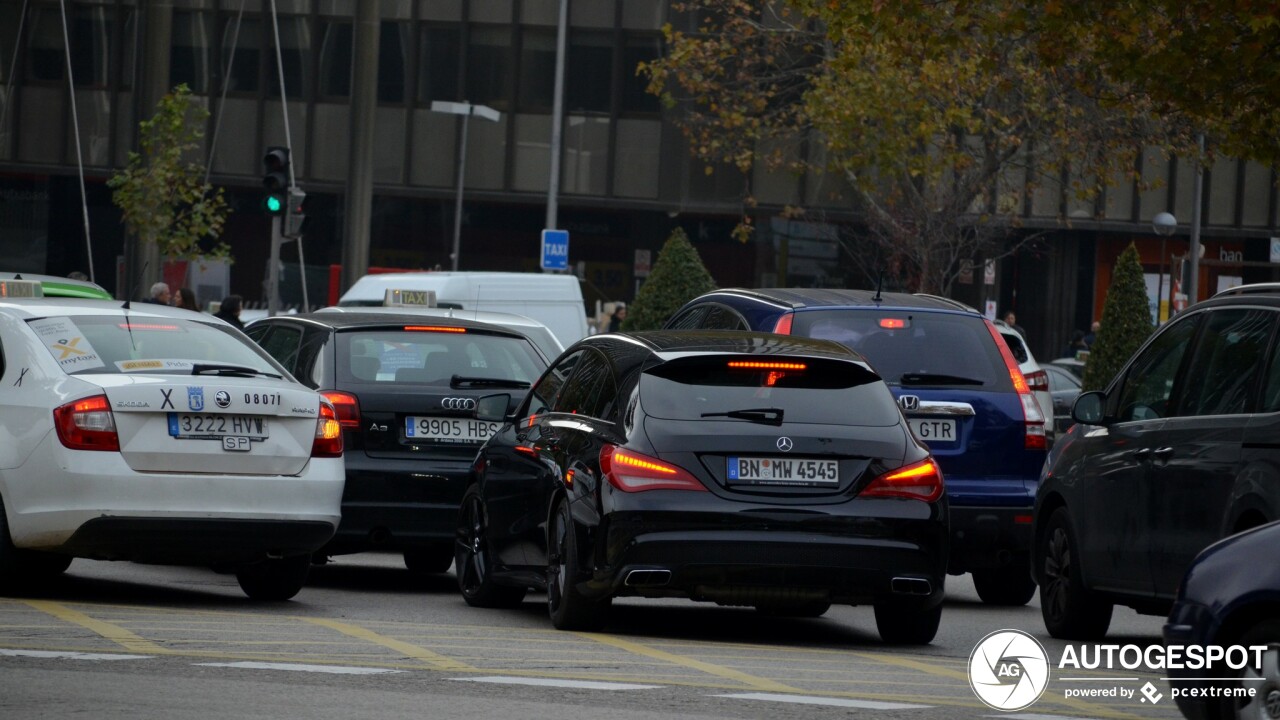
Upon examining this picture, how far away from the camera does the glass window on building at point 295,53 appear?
5162 centimetres

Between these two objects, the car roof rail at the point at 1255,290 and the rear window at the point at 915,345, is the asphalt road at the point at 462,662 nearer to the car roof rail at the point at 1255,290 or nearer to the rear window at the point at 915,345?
the rear window at the point at 915,345

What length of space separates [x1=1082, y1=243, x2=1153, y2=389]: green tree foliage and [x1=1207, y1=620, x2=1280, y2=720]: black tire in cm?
2294

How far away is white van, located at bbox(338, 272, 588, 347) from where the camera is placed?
2533 centimetres

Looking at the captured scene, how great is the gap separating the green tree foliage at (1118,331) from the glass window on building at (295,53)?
27.2 m

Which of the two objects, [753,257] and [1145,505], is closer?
[1145,505]

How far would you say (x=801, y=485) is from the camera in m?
9.55

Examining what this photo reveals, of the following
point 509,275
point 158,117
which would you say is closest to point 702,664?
point 509,275

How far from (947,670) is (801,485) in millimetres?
1093

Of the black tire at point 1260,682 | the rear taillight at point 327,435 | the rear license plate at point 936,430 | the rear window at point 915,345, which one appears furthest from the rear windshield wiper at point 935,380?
the black tire at point 1260,682

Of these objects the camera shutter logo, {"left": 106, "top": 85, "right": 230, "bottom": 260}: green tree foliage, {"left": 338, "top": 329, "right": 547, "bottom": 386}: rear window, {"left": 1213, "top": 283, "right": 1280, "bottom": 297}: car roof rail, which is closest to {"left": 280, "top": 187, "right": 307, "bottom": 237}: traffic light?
{"left": 338, "top": 329, "right": 547, "bottom": 386}: rear window

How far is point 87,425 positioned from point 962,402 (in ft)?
16.3

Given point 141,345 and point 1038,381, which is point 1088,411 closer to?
point 1038,381

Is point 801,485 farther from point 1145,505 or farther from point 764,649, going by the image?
point 1145,505

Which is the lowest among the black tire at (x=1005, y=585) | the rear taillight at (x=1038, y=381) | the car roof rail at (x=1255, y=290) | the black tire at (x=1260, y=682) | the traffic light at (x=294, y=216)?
the black tire at (x=1005, y=585)
